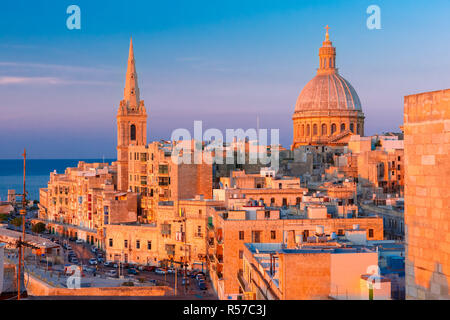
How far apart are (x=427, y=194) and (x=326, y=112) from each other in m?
65.0

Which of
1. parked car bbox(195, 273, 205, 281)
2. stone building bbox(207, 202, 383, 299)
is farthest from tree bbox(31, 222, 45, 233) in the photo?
stone building bbox(207, 202, 383, 299)

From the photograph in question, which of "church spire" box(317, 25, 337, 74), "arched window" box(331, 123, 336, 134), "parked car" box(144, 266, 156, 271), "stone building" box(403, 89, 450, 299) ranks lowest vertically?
"parked car" box(144, 266, 156, 271)

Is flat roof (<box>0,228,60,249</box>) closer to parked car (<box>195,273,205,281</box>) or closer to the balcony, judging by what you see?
parked car (<box>195,273,205,281</box>)

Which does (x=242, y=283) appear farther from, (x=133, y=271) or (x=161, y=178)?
(x=161, y=178)

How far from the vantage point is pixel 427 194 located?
363 inches

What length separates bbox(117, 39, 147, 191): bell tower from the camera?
197 ft

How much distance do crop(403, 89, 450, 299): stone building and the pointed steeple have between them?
5206 cm

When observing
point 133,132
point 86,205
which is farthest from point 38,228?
point 133,132

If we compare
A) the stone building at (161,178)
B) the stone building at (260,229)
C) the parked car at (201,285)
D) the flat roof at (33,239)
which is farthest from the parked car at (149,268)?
the stone building at (260,229)

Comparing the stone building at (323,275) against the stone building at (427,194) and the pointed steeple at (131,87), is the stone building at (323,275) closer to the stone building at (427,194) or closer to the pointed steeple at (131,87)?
the stone building at (427,194)

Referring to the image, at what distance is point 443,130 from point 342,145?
61614mm

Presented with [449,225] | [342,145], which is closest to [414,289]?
[449,225]

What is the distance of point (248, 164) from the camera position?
53.8 m
